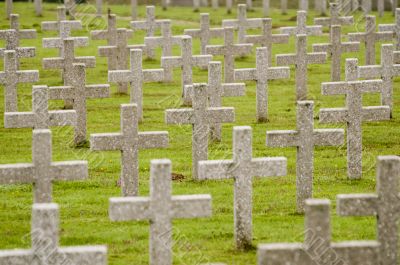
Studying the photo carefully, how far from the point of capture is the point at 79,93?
16984mm

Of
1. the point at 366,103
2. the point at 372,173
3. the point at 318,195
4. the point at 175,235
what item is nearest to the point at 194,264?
the point at 175,235

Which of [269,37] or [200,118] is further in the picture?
[269,37]

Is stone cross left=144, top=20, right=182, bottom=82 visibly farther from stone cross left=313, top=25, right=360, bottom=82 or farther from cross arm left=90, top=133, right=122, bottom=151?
cross arm left=90, top=133, right=122, bottom=151

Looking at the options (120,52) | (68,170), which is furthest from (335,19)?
(68,170)

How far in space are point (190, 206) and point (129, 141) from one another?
288 centimetres

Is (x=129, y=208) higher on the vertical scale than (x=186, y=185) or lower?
higher

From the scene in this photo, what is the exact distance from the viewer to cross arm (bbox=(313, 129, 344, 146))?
1336 cm

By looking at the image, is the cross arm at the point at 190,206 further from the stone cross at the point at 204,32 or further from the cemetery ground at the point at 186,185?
the stone cross at the point at 204,32

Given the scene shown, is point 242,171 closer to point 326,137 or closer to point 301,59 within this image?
point 326,137

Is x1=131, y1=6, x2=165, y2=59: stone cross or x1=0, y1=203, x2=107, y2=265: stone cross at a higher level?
x1=131, y1=6, x2=165, y2=59: stone cross

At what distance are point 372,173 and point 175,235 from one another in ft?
14.2

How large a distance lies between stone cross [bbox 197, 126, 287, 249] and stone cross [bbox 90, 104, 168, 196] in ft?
5.01

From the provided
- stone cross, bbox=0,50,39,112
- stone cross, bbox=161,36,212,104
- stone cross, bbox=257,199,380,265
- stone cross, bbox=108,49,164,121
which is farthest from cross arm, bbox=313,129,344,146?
stone cross, bbox=161,36,212,104

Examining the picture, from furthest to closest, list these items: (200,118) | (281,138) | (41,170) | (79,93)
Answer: (79,93) → (200,118) → (281,138) → (41,170)
